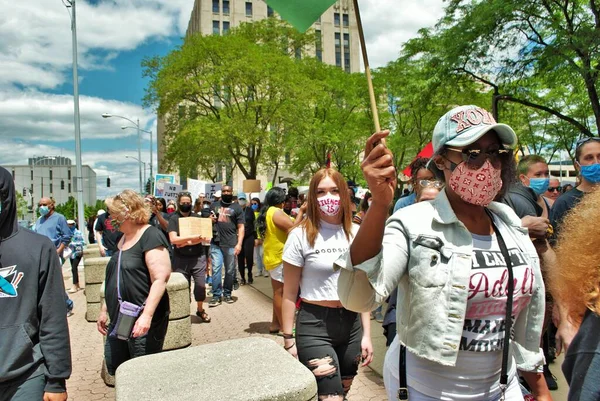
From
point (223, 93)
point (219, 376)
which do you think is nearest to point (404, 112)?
point (223, 93)

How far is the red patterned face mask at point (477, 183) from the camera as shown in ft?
6.21

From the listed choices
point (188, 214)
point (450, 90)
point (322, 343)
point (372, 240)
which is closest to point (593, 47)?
point (450, 90)

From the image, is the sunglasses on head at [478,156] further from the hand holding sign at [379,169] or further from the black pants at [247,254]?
the black pants at [247,254]

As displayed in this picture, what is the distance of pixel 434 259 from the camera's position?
1.77 meters

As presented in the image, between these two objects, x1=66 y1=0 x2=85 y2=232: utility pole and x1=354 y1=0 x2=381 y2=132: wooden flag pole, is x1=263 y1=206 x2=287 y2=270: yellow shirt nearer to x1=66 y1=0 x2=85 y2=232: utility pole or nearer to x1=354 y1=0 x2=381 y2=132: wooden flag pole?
x1=354 y1=0 x2=381 y2=132: wooden flag pole

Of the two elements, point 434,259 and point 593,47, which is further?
point 593,47

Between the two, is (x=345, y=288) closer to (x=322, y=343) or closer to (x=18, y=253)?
(x=322, y=343)

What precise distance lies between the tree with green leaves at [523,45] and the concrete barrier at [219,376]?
11524mm

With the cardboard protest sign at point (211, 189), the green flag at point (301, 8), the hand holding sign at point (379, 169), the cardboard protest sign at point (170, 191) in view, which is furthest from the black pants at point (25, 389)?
the cardboard protest sign at point (211, 189)

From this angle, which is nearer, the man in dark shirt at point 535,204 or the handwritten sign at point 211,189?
the man in dark shirt at point 535,204

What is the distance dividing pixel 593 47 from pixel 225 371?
39.1 ft

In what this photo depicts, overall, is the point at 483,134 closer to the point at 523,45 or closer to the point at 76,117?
the point at 523,45

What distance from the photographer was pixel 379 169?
159cm

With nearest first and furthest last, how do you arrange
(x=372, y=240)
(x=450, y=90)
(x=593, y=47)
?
(x=372, y=240) < (x=593, y=47) < (x=450, y=90)
